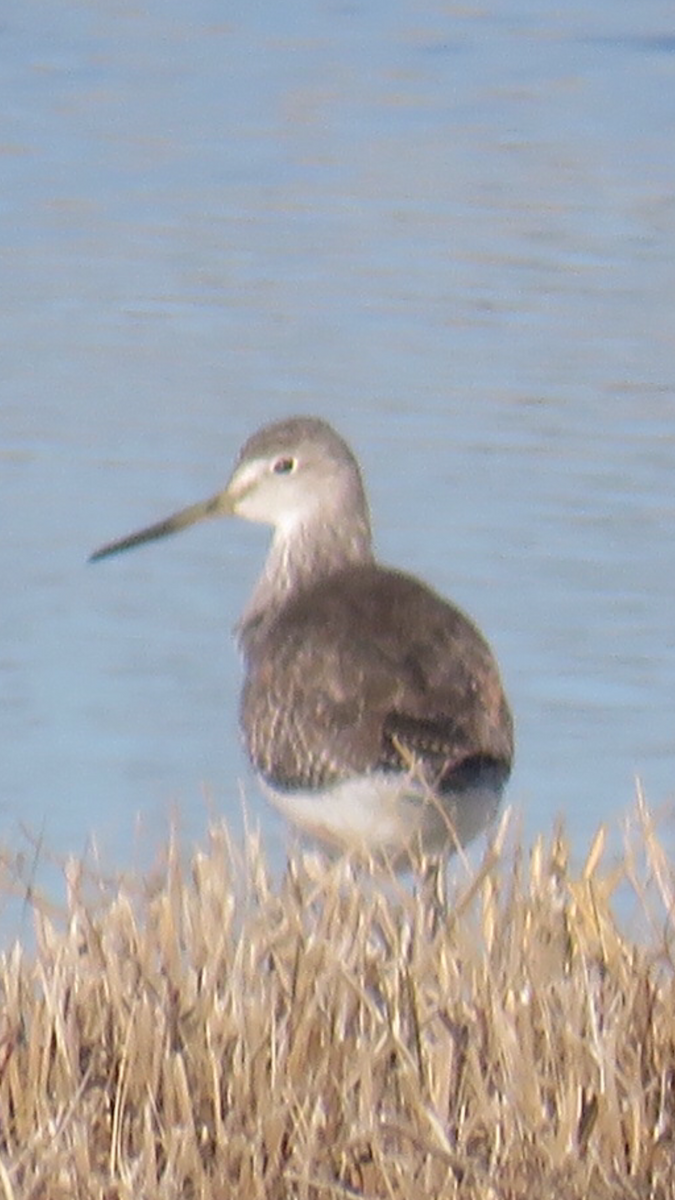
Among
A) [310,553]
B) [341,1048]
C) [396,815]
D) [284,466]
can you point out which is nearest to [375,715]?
[396,815]

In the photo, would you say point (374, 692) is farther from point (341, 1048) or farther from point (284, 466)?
point (341, 1048)

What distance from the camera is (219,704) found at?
6.96m

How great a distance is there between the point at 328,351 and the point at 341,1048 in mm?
4754

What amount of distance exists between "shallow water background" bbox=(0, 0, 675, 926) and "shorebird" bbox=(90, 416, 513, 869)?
0.22 meters

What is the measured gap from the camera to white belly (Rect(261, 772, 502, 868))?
18.0 feet

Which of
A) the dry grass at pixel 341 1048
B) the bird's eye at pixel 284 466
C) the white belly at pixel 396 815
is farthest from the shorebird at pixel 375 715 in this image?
the dry grass at pixel 341 1048

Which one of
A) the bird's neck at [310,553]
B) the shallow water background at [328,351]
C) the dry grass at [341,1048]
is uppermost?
the dry grass at [341,1048]

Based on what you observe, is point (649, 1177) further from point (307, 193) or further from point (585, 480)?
point (307, 193)

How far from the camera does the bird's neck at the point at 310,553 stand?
6.84m

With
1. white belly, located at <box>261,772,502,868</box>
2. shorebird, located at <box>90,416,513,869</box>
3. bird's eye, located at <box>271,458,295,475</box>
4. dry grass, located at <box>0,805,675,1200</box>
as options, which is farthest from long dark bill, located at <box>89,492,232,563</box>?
dry grass, located at <box>0,805,675,1200</box>

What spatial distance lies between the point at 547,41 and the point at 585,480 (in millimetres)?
4783

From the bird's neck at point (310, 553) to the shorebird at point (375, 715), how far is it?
208 mm

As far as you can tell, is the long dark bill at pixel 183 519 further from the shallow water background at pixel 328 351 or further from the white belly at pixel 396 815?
the white belly at pixel 396 815

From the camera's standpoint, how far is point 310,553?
273 inches
